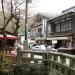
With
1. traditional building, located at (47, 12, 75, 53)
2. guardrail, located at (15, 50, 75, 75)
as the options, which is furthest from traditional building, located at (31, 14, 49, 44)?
guardrail, located at (15, 50, 75, 75)

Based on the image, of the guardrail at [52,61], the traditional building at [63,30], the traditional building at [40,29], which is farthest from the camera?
the traditional building at [40,29]

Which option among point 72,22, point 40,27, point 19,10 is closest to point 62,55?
point 19,10

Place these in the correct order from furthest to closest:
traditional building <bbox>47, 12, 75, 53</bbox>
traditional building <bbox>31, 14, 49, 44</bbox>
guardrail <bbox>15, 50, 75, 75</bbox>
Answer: traditional building <bbox>31, 14, 49, 44</bbox>
traditional building <bbox>47, 12, 75, 53</bbox>
guardrail <bbox>15, 50, 75, 75</bbox>

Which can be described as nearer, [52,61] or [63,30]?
[52,61]

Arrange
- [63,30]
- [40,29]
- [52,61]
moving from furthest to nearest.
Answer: [40,29], [63,30], [52,61]

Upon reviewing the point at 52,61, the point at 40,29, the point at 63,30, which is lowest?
the point at 52,61

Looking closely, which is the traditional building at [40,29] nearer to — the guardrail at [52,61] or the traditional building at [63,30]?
the traditional building at [63,30]

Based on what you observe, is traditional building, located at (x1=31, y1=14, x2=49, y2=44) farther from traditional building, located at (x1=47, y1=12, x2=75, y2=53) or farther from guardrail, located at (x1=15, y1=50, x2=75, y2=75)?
guardrail, located at (x1=15, y1=50, x2=75, y2=75)

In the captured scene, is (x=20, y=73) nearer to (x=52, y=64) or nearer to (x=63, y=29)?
(x=52, y=64)

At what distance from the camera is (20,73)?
22.3 metres

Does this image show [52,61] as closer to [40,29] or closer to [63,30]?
[63,30]

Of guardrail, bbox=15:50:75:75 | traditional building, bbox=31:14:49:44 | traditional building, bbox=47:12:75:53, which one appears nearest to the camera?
guardrail, bbox=15:50:75:75

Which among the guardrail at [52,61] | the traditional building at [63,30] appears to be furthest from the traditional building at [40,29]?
the guardrail at [52,61]

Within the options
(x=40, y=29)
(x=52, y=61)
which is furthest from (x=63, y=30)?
(x=52, y=61)
